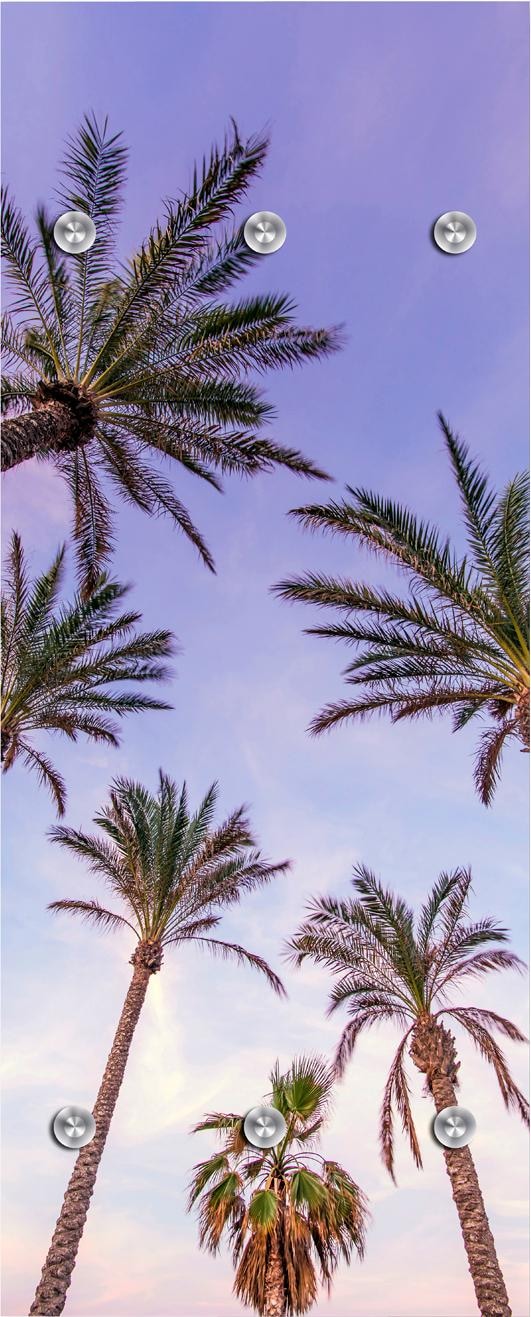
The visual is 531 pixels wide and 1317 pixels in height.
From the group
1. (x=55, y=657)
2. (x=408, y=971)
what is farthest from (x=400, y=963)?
(x=55, y=657)

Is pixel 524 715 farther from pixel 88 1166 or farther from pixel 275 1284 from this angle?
pixel 88 1166

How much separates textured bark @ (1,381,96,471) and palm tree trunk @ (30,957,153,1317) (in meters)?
10.4

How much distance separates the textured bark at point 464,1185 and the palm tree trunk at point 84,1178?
5.18 metres

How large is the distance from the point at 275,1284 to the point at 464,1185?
3.51m

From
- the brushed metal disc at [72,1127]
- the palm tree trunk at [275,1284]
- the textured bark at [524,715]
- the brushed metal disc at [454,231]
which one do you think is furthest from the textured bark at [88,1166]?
the brushed metal disc at [454,231]

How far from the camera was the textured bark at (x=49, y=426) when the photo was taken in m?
8.19

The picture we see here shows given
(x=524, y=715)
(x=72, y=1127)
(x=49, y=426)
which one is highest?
(x=49, y=426)

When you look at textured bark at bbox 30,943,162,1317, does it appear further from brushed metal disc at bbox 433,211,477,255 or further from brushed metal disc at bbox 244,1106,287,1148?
brushed metal disc at bbox 433,211,477,255

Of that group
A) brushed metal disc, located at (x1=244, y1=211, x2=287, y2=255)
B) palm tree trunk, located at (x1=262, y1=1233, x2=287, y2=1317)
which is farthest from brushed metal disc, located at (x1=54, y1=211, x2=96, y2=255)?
palm tree trunk, located at (x1=262, y1=1233, x2=287, y2=1317)

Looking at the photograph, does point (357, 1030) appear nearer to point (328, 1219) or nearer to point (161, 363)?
point (328, 1219)

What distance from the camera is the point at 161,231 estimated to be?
8.80 m

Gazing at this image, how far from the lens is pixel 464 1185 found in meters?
12.2

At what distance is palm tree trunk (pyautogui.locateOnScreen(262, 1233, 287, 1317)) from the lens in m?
10.1

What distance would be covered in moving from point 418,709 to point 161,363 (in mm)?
5439
